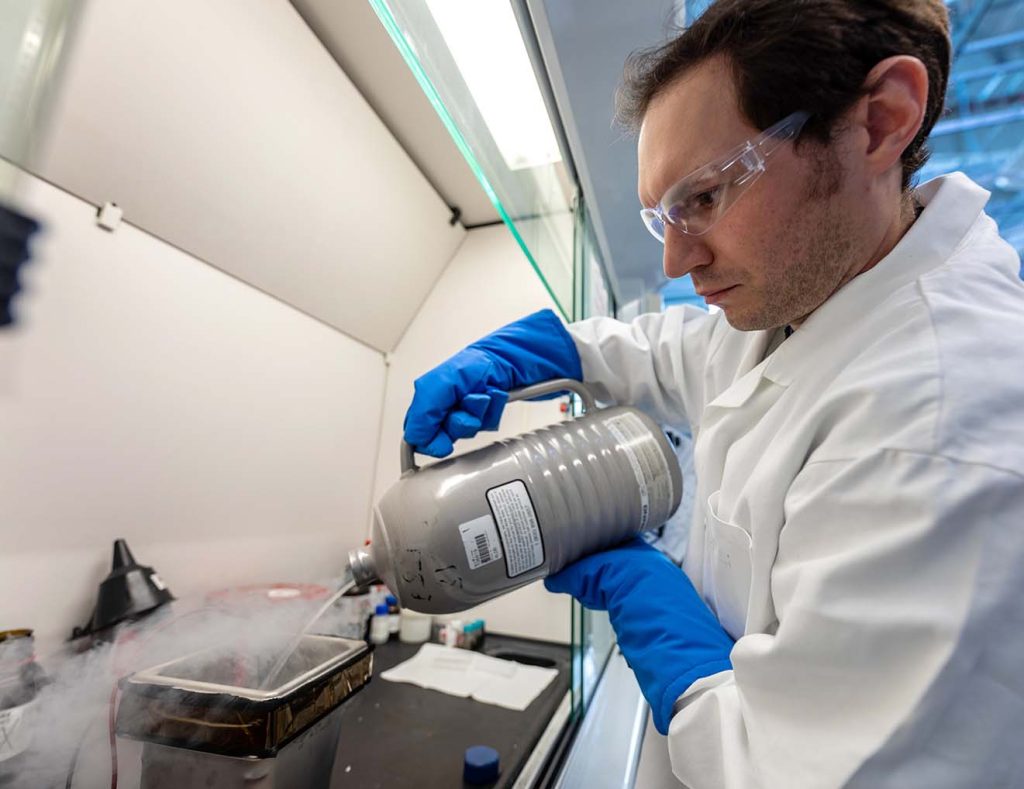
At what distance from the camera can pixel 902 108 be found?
51 centimetres

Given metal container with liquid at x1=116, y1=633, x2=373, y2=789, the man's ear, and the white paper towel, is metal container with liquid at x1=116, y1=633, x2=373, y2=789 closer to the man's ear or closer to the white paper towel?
the white paper towel

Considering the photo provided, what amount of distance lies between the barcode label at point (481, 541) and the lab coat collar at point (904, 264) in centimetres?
46

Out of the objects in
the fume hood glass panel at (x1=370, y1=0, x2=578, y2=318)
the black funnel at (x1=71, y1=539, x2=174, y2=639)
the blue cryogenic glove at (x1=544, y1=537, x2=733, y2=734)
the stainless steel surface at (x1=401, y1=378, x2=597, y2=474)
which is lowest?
the blue cryogenic glove at (x1=544, y1=537, x2=733, y2=734)

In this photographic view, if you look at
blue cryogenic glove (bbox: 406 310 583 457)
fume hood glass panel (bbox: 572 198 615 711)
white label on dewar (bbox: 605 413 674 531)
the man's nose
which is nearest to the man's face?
the man's nose

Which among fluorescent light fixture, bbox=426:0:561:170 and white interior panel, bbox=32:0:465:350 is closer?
fluorescent light fixture, bbox=426:0:561:170

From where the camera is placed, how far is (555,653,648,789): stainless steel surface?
929mm

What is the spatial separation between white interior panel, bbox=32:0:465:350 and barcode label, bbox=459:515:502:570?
1113mm

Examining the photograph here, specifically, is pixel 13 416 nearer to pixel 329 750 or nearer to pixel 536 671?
pixel 329 750

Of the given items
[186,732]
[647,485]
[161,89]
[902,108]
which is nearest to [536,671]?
[647,485]

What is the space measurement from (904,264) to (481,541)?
25.3 inches

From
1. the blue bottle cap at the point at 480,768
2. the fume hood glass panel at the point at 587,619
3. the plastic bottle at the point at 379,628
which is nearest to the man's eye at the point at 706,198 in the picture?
the fume hood glass panel at the point at 587,619

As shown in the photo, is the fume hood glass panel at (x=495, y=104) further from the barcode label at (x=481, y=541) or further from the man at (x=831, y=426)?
the barcode label at (x=481, y=541)

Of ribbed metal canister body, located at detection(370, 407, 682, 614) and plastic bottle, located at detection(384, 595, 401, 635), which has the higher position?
ribbed metal canister body, located at detection(370, 407, 682, 614)

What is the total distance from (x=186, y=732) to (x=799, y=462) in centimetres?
79
